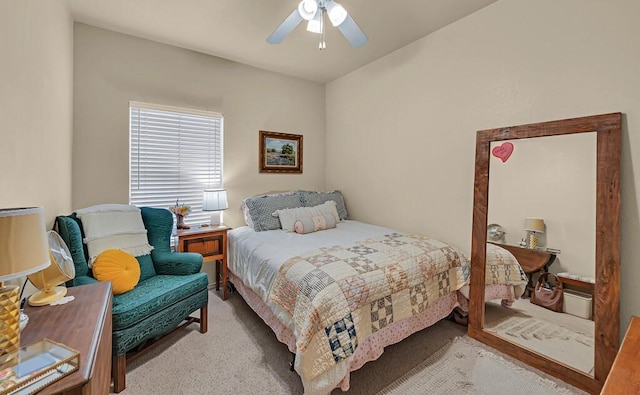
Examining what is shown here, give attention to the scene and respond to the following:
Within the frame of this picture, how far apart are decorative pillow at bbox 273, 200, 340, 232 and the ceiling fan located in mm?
1708

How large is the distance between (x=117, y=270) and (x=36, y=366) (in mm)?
1189

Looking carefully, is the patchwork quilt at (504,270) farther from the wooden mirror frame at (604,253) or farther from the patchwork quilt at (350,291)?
the wooden mirror frame at (604,253)

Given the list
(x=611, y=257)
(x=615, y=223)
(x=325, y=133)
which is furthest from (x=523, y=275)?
(x=325, y=133)

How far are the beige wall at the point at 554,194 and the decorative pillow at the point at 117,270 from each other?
2.84 m

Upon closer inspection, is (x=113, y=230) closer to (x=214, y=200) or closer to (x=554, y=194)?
(x=214, y=200)

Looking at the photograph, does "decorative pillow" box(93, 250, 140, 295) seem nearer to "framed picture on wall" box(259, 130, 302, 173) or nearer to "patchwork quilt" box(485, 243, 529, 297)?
"framed picture on wall" box(259, 130, 302, 173)

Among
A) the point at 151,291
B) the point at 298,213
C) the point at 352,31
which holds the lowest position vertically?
the point at 151,291

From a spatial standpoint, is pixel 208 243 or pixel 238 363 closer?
pixel 238 363

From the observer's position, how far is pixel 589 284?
1.84 m

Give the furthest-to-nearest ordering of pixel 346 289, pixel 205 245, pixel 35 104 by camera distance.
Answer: pixel 205 245 → pixel 346 289 → pixel 35 104

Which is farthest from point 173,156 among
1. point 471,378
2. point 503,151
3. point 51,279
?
point 471,378

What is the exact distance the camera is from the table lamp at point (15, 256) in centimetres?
86

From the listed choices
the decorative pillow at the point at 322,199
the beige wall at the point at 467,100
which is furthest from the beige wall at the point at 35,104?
the beige wall at the point at 467,100

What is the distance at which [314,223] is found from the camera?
3.04m
